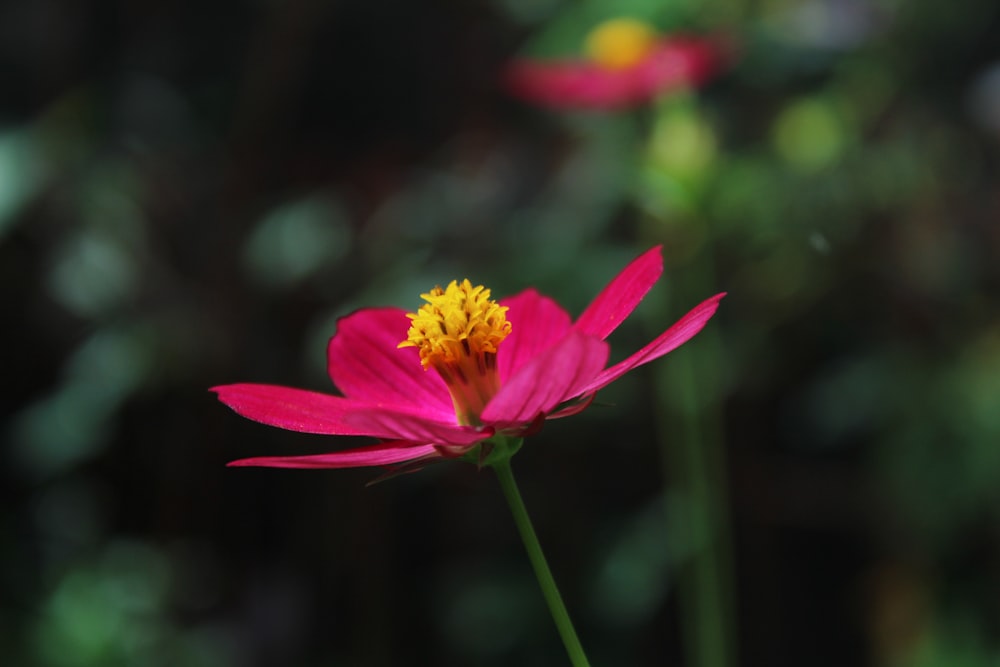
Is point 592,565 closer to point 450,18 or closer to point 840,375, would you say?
point 840,375

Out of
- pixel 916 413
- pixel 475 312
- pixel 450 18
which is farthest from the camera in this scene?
pixel 450 18

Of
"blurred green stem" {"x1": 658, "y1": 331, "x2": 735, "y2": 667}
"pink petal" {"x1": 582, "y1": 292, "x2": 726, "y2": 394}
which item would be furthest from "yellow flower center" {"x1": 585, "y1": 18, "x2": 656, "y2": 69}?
"pink petal" {"x1": 582, "y1": 292, "x2": 726, "y2": 394}

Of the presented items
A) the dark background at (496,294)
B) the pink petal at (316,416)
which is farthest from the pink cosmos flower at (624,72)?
the pink petal at (316,416)

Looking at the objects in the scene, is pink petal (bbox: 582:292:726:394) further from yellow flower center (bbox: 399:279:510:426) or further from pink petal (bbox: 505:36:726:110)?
pink petal (bbox: 505:36:726:110)

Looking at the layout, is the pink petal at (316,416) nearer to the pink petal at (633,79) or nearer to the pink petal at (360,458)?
the pink petal at (360,458)

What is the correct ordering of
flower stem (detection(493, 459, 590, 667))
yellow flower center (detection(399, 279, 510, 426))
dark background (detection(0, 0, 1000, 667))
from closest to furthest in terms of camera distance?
flower stem (detection(493, 459, 590, 667)) → yellow flower center (detection(399, 279, 510, 426)) → dark background (detection(0, 0, 1000, 667))

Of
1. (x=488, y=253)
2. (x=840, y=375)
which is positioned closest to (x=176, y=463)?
(x=488, y=253)
